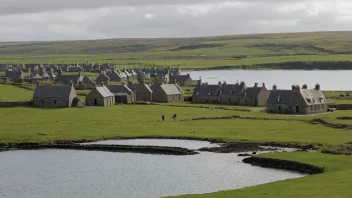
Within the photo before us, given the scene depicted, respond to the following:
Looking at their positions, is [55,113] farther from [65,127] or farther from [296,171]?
[296,171]

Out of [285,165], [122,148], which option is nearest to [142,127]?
[122,148]

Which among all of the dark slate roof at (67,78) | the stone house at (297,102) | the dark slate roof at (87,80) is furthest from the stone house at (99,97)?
the dark slate roof at (67,78)

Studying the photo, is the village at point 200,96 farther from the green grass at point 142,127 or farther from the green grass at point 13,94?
the green grass at point 142,127

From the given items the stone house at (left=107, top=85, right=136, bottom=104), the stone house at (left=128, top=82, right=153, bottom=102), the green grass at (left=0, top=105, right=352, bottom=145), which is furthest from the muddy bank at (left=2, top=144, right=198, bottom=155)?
the stone house at (left=128, top=82, right=153, bottom=102)

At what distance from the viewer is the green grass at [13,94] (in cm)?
13412

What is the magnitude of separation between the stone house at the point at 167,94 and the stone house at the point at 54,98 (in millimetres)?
21295

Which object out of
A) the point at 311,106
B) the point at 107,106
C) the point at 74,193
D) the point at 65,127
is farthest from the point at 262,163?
the point at 107,106

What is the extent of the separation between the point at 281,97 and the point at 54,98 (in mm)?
43782

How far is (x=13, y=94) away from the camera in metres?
145

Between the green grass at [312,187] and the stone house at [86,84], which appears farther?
the stone house at [86,84]

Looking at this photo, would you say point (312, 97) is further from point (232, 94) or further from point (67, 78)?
point (67, 78)

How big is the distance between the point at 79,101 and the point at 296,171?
233 ft

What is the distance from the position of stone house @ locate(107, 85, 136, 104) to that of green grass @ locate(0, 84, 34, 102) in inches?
700

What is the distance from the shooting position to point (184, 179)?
60688mm
